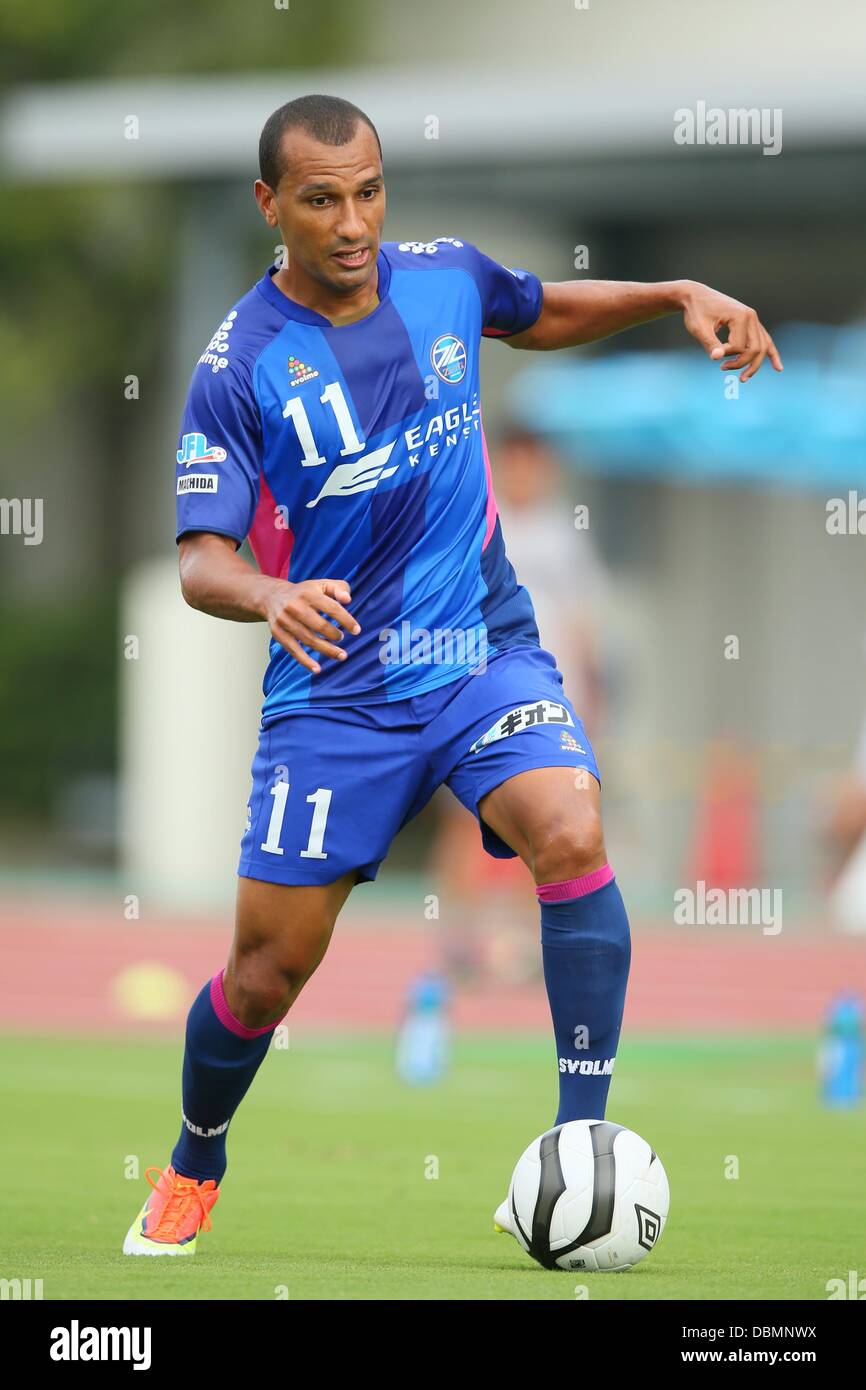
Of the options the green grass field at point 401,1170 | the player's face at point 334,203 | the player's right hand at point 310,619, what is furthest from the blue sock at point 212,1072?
the player's face at point 334,203

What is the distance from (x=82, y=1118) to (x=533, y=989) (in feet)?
14.5

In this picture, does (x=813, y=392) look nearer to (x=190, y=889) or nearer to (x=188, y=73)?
(x=190, y=889)

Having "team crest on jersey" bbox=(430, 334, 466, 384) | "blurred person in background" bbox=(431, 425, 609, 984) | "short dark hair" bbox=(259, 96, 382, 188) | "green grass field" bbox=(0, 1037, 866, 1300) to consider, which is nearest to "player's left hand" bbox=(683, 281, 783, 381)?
"team crest on jersey" bbox=(430, 334, 466, 384)

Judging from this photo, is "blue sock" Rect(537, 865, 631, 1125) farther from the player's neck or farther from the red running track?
the red running track

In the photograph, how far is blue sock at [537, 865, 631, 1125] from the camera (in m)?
5.50

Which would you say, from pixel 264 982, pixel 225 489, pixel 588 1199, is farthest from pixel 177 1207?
pixel 225 489

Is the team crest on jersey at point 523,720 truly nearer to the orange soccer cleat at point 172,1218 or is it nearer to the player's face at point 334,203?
the player's face at point 334,203

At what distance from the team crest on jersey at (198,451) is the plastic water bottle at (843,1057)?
14.4ft

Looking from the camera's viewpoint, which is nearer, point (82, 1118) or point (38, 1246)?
point (38, 1246)

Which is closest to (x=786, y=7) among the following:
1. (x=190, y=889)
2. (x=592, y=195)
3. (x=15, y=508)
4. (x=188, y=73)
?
(x=592, y=195)

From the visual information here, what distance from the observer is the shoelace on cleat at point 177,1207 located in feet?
19.2

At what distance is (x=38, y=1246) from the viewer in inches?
230
